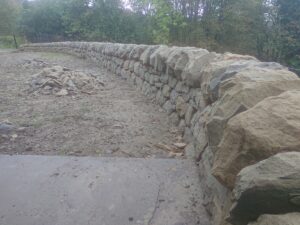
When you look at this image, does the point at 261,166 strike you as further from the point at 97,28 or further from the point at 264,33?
the point at 97,28

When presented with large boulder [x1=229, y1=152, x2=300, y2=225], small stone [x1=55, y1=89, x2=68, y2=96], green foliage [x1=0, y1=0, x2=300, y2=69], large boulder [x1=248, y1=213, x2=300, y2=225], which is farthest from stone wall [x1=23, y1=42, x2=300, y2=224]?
green foliage [x1=0, y1=0, x2=300, y2=69]

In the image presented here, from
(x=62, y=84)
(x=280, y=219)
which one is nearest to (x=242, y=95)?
(x=280, y=219)

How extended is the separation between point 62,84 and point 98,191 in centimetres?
410

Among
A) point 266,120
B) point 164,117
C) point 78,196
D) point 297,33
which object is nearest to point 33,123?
point 164,117

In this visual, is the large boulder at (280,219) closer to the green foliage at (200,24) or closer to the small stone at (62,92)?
the small stone at (62,92)

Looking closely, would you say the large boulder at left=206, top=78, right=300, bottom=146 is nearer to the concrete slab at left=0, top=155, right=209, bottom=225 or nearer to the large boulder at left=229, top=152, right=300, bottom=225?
the large boulder at left=229, top=152, right=300, bottom=225

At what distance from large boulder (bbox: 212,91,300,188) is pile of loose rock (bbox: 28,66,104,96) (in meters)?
4.64

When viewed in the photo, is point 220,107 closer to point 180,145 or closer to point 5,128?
point 180,145

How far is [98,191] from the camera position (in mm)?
2547

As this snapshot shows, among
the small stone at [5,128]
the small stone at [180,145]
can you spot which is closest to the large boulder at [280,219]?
the small stone at [180,145]

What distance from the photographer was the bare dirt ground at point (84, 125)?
341 centimetres

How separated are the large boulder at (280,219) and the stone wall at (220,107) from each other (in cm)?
30

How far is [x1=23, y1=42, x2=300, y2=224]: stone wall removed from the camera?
149 centimetres

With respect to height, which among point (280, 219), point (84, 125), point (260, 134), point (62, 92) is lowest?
point (62, 92)
